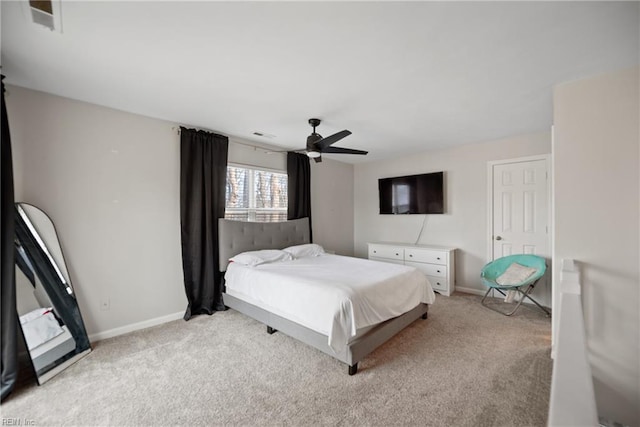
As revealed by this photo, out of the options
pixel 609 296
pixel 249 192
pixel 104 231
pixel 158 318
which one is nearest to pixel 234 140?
pixel 249 192

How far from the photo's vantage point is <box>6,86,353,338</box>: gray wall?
2467 mm

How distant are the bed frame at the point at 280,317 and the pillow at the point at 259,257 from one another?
257 millimetres

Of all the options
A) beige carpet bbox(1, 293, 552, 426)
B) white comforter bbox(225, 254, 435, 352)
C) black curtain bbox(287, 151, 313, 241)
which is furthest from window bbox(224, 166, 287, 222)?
beige carpet bbox(1, 293, 552, 426)

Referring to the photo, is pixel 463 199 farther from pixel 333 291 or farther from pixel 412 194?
pixel 333 291

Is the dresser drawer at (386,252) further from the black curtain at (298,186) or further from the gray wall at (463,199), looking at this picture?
the black curtain at (298,186)

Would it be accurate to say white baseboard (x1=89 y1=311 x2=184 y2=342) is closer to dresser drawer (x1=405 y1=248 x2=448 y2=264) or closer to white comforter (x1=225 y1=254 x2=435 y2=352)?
white comforter (x1=225 y1=254 x2=435 y2=352)

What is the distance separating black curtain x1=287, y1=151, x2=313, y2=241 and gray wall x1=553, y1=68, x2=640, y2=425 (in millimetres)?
3358

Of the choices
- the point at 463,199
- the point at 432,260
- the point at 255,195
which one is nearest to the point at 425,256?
the point at 432,260

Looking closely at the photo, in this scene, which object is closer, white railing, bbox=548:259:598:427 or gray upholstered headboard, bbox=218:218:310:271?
white railing, bbox=548:259:598:427

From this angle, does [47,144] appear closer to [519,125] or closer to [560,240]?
[560,240]

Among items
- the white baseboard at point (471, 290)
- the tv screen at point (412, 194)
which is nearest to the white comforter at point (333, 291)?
the white baseboard at point (471, 290)

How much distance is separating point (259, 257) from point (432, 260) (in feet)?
9.14

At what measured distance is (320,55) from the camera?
6.24ft

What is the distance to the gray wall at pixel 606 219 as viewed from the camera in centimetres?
186
